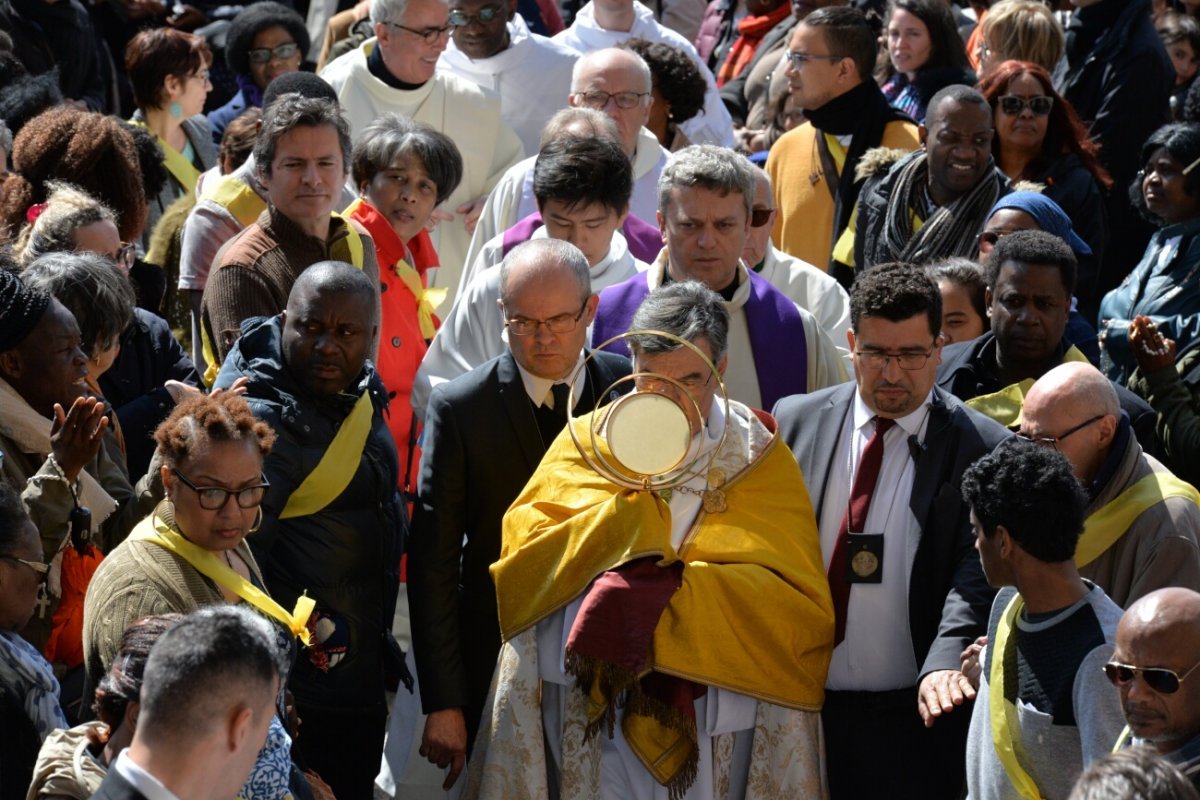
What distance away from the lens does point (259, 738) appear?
3773mm

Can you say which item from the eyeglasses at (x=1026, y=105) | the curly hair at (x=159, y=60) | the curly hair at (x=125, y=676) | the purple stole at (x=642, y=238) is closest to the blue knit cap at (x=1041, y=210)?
the eyeglasses at (x=1026, y=105)

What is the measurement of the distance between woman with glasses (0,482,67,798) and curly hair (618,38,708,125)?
5.09m

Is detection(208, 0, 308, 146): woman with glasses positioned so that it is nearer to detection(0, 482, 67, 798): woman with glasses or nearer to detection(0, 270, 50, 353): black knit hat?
detection(0, 270, 50, 353): black knit hat

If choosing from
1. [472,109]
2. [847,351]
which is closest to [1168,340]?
[847,351]

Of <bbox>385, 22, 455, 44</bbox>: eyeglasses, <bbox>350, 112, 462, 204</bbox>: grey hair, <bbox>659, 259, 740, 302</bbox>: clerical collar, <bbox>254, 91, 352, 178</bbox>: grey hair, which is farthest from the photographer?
<bbox>385, 22, 455, 44</bbox>: eyeglasses

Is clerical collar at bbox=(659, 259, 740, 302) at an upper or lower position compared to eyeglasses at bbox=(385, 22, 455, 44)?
lower

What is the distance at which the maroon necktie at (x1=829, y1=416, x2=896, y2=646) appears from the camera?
17.4ft

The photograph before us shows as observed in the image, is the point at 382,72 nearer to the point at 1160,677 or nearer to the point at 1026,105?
the point at 1026,105

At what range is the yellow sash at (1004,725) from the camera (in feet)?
14.8

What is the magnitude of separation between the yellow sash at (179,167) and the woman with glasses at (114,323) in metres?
2.05

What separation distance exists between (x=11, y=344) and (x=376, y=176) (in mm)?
2223

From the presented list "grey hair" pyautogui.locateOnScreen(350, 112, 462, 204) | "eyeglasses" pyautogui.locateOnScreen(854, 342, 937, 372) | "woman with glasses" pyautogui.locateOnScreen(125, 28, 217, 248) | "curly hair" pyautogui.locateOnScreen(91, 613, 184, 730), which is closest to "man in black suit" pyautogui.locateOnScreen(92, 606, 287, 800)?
"curly hair" pyautogui.locateOnScreen(91, 613, 184, 730)

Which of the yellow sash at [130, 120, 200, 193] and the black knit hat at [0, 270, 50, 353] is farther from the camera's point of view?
the yellow sash at [130, 120, 200, 193]

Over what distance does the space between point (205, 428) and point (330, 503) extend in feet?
2.62
